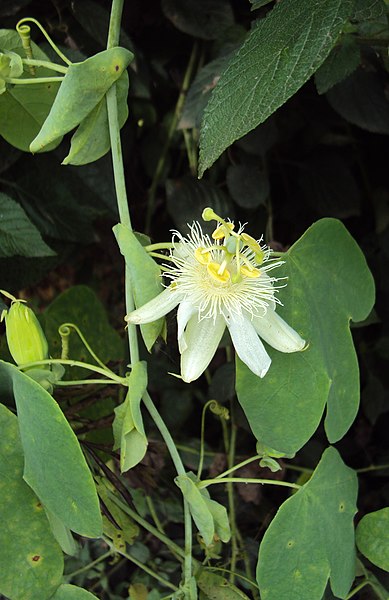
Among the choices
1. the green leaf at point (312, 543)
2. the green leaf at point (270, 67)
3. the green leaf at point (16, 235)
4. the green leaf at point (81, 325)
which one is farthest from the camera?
the green leaf at point (81, 325)

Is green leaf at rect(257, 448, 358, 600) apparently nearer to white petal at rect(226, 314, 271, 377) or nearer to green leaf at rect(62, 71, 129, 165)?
white petal at rect(226, 314, 271, 377)

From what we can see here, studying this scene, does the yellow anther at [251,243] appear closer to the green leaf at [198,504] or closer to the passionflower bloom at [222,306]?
the passionflower bloom at [222,306]

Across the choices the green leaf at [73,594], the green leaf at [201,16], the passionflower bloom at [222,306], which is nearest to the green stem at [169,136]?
the green leaf at [201,16]

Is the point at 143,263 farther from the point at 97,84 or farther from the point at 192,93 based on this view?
the point at 192,93

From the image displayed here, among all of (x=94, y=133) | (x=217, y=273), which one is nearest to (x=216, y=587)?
(x=217, y=273)

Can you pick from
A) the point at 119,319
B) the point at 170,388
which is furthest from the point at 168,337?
the point at 119,319

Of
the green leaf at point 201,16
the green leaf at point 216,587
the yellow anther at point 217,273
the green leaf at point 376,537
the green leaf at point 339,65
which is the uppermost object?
the green leaf at point 201,16

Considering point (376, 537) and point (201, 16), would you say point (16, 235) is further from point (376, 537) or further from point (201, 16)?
point (376, 537)
